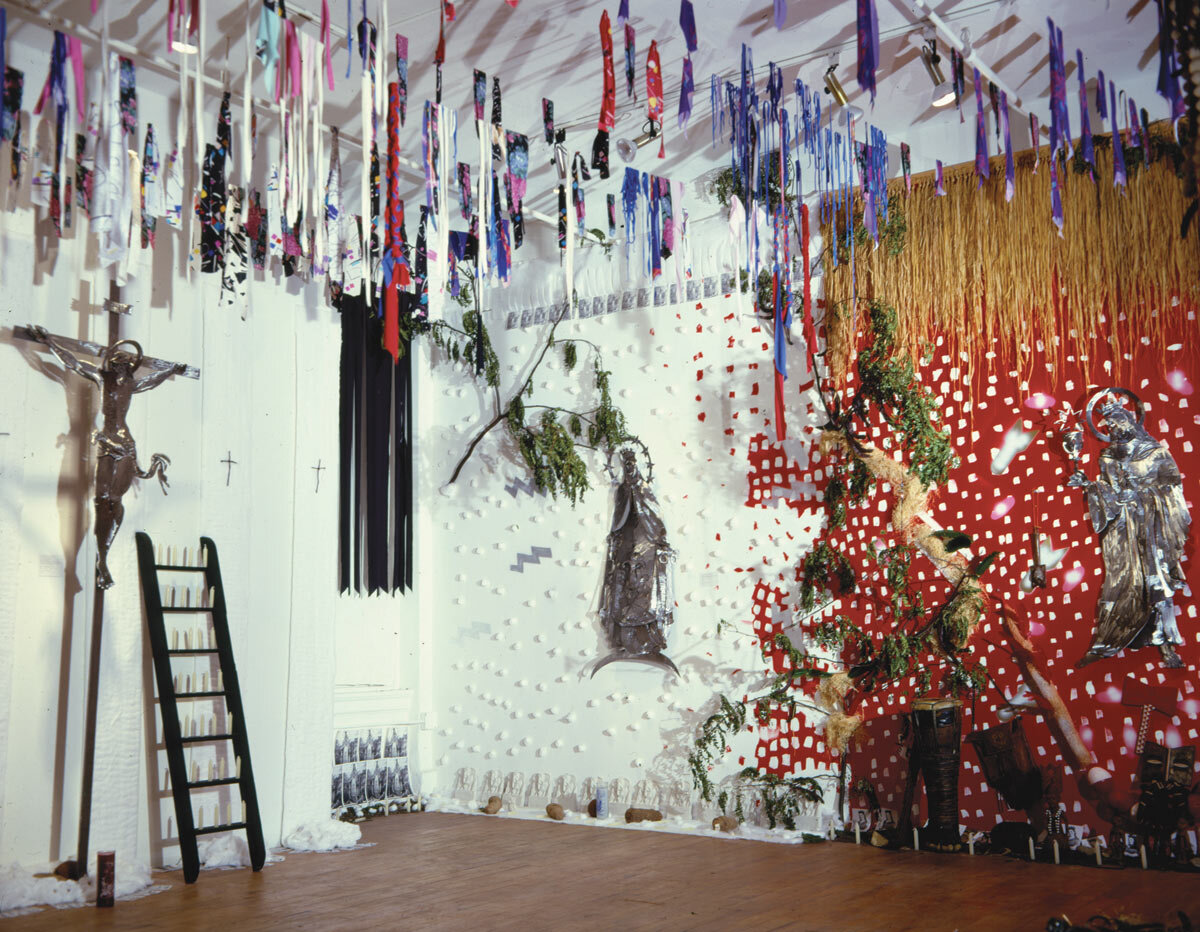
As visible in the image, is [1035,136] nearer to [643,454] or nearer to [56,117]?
[643,454]

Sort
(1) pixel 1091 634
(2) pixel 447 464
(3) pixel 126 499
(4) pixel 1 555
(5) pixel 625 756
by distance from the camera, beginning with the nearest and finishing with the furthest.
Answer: (4) pixel 1 555 → (3) pixel 126 499 → (1) pixel 1091 634 → (5) pixel 625 756 → (2) pixel 447 464

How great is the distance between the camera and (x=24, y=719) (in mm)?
5160

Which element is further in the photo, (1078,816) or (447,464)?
(447,464)

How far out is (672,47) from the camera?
5648mm

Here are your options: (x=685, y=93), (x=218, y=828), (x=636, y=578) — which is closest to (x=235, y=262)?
(x=685, y=93)

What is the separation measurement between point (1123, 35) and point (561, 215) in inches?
113

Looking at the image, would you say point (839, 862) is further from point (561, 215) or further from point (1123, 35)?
point (1123, 35)

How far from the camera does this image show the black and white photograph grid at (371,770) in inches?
282

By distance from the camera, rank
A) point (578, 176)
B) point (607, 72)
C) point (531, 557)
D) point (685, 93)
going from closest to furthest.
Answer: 1. point (607, 72)
2. point (685, 93)
3. point (578, 176)
4. point (531, 557)

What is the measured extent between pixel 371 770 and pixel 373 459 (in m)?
1.99

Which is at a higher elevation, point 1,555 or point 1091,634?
point 1,555

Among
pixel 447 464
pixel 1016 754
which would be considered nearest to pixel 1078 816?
pixel 1016 754

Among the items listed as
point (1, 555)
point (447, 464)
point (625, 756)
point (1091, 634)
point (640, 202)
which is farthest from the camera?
point (447, 464)

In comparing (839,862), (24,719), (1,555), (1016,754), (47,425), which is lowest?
(839,862)
